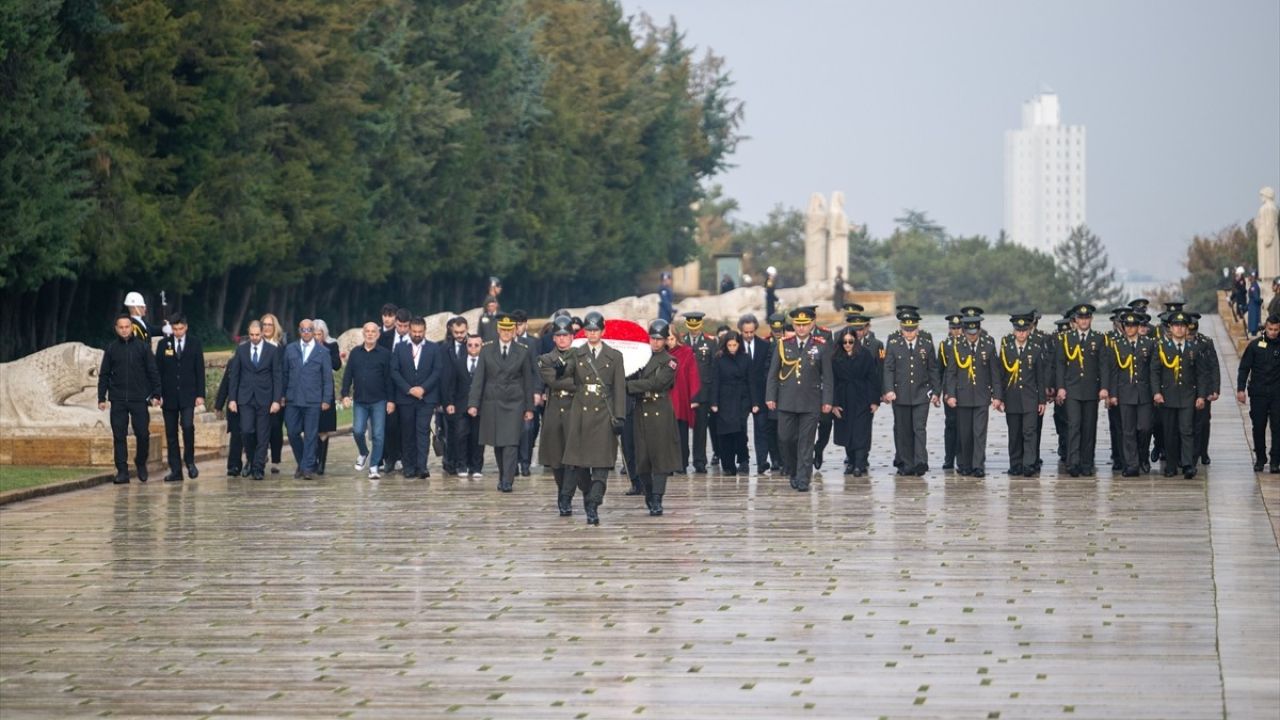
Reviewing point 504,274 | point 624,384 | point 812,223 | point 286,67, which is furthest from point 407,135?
point 624,384

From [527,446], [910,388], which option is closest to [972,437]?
[910,388]

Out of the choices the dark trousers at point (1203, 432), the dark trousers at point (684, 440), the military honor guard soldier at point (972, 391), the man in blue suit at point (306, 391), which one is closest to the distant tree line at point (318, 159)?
the man in blue suit at point (306, 391)

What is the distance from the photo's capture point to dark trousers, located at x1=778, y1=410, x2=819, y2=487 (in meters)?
22.7

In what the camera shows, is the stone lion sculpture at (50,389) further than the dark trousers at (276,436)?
Yes

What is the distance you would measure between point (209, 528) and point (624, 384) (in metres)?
3.69

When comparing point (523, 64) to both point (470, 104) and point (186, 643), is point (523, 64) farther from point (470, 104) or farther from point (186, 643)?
point (186, 643)

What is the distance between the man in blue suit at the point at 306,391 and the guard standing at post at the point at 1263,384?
947 cm

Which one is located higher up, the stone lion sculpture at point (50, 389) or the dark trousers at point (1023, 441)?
A: the stone lion sculpture at point (50, 389)

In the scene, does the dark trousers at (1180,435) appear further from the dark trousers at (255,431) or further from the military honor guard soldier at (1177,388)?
the dark trousers at (255,431)

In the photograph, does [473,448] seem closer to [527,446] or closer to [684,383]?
[527,446]

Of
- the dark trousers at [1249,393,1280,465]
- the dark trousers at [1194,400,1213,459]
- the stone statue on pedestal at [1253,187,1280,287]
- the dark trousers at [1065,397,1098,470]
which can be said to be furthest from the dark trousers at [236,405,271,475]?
the stone statue on pedestal at [1253,187,1280,287]

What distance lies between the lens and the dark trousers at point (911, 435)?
80.1ft

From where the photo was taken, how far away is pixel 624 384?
784 inches

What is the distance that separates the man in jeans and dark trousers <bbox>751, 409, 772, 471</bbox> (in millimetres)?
3924
